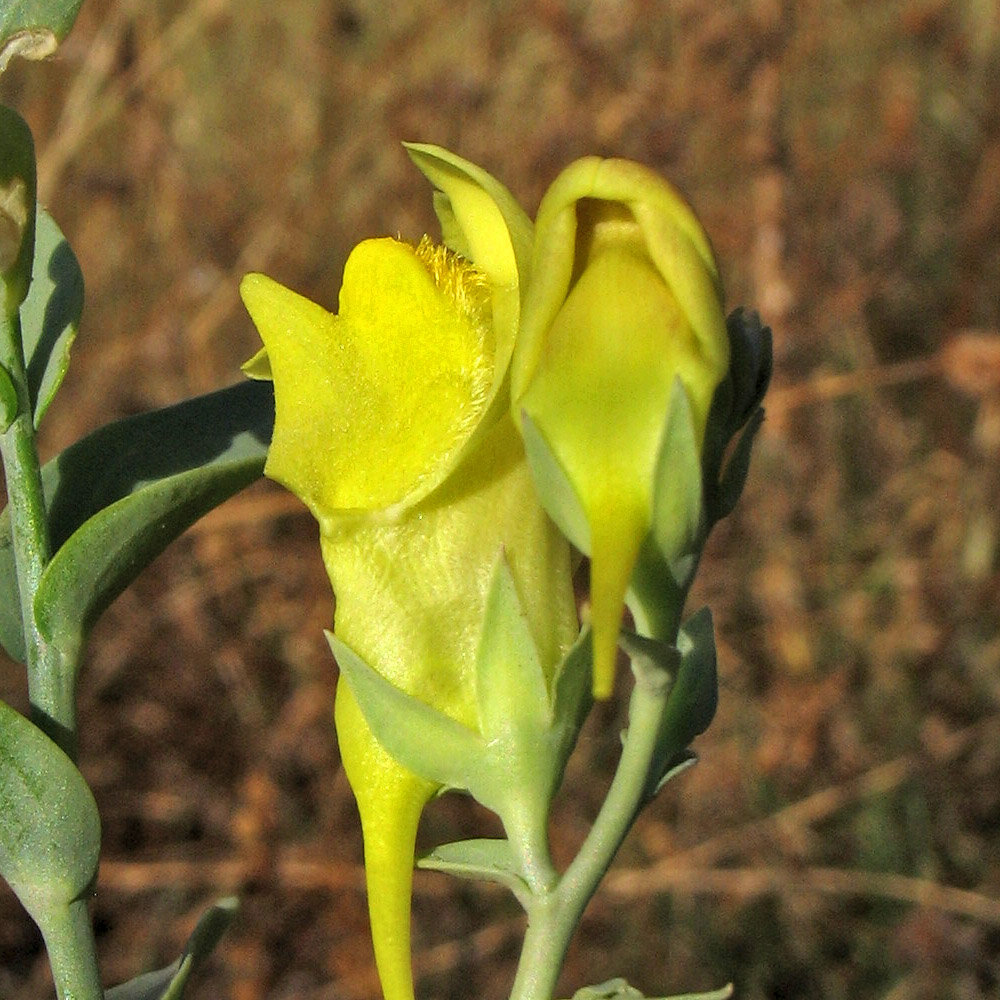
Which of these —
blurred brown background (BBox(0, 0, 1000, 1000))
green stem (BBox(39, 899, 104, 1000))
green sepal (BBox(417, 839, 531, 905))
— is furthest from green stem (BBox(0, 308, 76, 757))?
blurred brown background (BBox(0, 0, 1000, 1000))

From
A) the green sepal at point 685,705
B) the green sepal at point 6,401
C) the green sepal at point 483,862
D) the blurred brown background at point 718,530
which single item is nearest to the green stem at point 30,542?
the green sepal at point 6,401

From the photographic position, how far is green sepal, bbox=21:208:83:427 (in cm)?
98

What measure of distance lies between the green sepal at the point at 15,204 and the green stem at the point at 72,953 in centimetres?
42

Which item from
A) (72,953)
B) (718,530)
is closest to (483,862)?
(72,953)

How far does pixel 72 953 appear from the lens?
2.99 feet

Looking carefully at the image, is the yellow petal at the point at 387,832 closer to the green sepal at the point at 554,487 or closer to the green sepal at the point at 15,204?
the green sepal at the point at 554,487

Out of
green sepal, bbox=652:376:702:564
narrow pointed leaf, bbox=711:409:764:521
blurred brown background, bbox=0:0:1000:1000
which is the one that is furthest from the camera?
blurred brown background, bbox=0:0:1000:1000

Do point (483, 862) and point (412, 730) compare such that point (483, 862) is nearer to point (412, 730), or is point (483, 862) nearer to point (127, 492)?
point (412, 730)

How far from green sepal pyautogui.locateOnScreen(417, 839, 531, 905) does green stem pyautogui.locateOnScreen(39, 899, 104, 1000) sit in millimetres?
233

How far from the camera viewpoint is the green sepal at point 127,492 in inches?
35.6

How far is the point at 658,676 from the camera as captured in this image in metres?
0.83

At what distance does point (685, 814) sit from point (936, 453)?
118 centimetres

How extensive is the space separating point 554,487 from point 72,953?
1.57 feet

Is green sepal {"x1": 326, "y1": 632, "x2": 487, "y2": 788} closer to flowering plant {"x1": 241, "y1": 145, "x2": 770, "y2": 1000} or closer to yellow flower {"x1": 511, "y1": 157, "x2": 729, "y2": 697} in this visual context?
flowering plant {"x1": 241, "y1": 145, "x2": 770, "y2": 1000}
